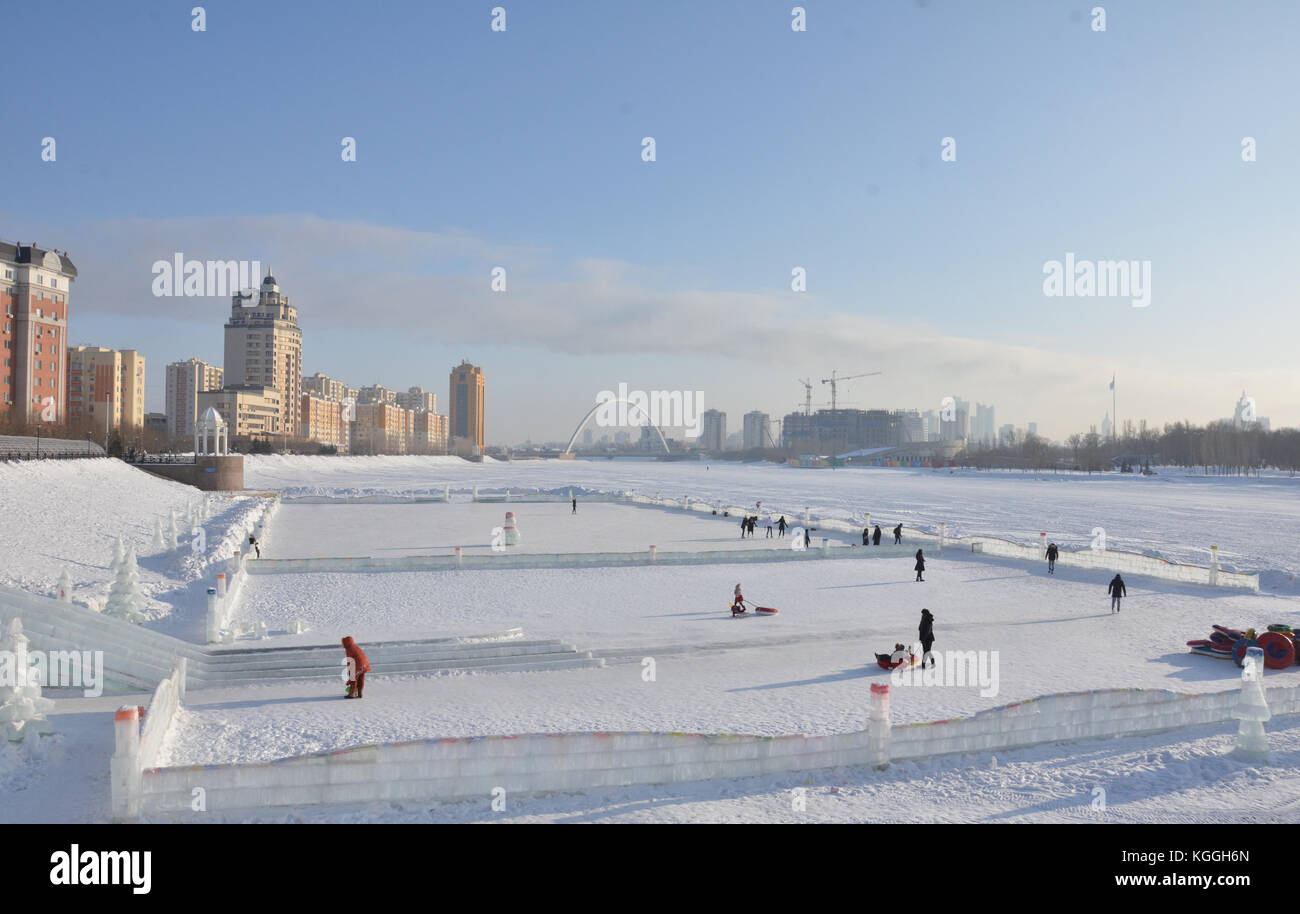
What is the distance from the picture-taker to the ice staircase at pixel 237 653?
11828mm

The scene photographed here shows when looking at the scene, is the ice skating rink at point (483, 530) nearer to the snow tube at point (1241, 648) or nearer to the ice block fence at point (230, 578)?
the ice block fence at point (230, 578)

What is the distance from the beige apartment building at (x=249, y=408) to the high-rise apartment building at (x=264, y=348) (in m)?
1.41

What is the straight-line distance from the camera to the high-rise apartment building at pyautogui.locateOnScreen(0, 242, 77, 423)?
242ft

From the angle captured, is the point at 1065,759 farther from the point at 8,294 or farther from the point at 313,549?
the point at 8,294

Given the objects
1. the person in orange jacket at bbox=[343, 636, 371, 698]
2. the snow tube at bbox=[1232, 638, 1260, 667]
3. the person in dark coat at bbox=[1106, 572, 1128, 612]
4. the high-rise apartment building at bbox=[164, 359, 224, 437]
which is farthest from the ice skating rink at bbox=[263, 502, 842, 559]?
the high-rise apartment building at bbox=[164, 359, 224, 437]

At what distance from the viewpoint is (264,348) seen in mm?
158000

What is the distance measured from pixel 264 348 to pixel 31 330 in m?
84.6

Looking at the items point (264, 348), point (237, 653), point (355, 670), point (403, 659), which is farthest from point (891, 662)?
point (264, 348)

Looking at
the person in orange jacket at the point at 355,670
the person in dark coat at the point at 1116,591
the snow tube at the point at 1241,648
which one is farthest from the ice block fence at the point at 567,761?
the person in dark coat at the point at 1116,591

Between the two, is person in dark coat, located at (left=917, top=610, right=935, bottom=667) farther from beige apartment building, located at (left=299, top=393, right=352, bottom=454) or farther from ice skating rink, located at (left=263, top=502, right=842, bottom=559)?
beige apartment building, located at (left=299, top=393, right=352, bottom=454)

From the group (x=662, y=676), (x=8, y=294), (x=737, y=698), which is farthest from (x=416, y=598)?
(x=8, y=294)

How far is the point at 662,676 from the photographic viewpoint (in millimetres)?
13406

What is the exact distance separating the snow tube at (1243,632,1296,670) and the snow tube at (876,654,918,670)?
6346mm
